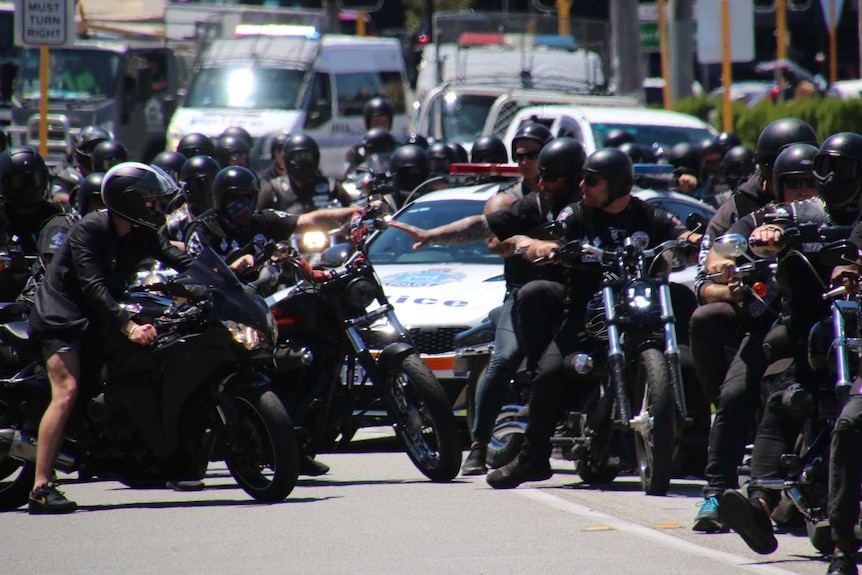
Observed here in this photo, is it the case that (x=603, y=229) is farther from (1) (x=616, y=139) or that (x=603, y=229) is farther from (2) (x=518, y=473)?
(1) (x=616, y=139)

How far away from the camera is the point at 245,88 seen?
26.4 metres

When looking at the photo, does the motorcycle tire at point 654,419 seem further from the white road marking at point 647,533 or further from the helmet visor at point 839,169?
the helmet visor at point 839,169

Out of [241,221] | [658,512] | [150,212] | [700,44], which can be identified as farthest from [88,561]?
[700,44]

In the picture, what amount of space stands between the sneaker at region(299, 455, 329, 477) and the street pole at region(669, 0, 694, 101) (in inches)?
679

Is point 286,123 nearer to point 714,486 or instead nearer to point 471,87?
point 471,87

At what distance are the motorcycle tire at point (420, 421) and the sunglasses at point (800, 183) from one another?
2.38 metres

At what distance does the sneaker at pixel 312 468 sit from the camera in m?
9.30

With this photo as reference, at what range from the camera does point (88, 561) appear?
694 centimetres

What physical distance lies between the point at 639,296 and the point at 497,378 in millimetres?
1241

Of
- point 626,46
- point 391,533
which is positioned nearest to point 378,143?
point 391,533

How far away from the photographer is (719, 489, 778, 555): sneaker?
6.23 meters

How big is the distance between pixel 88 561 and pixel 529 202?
3.45 m

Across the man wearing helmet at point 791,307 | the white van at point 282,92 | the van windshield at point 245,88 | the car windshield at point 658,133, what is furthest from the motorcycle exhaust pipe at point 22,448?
the van windshield at point 245,88

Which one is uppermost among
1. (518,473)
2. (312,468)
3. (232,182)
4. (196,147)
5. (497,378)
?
(232,182)
